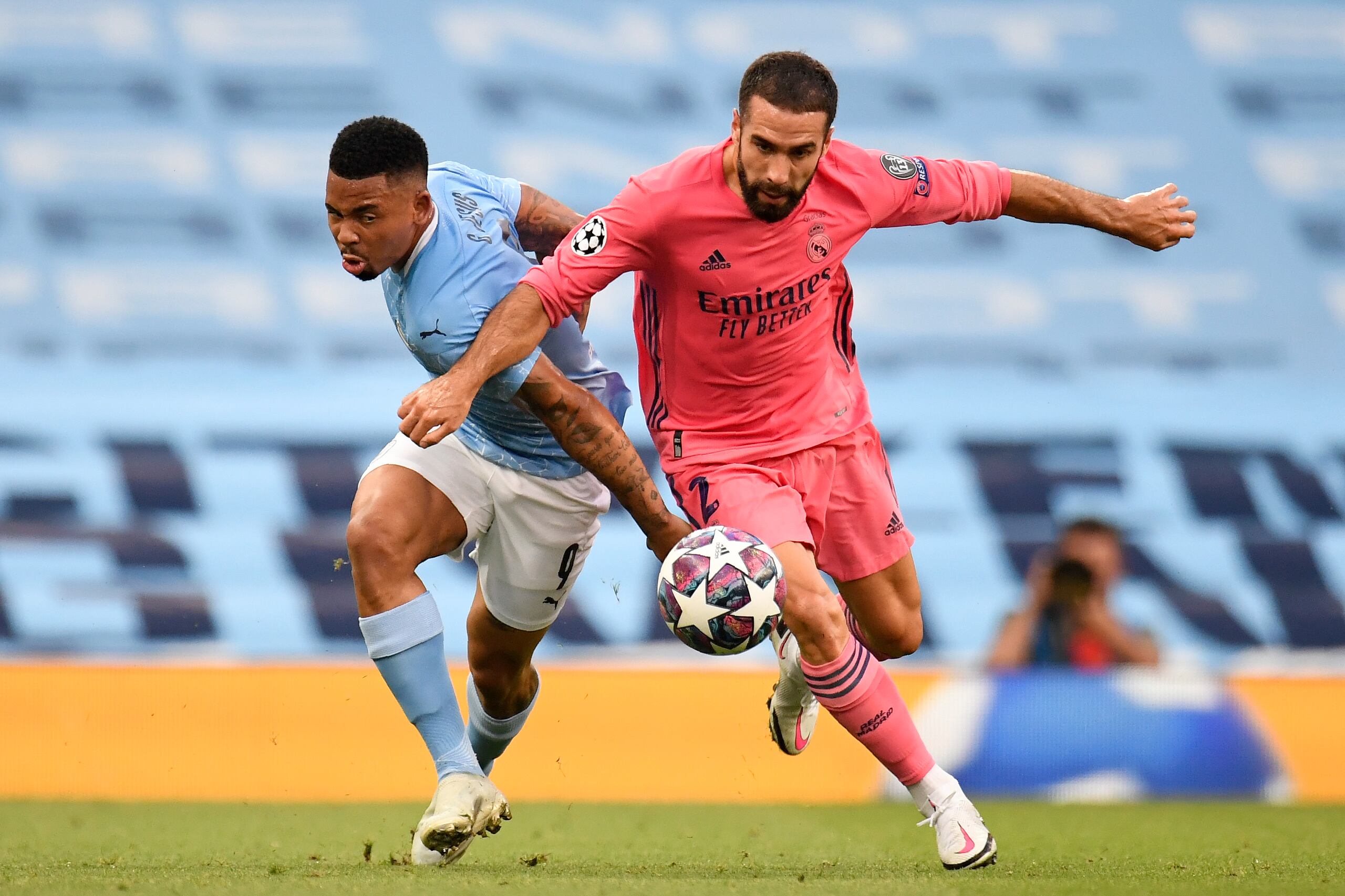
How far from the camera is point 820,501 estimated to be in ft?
17.8

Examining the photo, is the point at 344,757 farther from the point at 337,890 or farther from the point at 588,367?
the point at 337,890

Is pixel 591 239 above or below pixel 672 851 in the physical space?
above

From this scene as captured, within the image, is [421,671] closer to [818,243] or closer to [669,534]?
[669,534]

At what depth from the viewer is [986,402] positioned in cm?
1137

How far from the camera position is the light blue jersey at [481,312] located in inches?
200

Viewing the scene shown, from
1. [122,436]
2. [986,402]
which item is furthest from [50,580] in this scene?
[986,402]

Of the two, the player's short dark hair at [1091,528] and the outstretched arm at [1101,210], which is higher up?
the outstretched arm at [1101,210]

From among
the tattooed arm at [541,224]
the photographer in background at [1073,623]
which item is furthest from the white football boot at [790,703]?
the photographer in background at [1073,623]

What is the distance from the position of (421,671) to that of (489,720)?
38.3 inches

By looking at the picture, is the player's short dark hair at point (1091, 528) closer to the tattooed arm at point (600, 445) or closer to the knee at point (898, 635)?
the knee at point (898, 635)

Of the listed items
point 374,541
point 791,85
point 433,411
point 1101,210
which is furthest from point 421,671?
point 1101,210

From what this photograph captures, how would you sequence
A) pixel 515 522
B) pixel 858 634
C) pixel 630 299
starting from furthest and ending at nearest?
pixel 630 299, pixel 858 634, pixel 515 522

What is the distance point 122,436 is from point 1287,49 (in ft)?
29.9

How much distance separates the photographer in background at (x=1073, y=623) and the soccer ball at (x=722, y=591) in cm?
500
